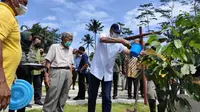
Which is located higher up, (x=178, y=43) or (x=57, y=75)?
(x=178, y=43)

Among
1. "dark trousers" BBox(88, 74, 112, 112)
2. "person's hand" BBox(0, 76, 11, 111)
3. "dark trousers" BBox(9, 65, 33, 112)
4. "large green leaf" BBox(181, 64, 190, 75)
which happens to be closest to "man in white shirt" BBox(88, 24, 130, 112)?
"dark trousers" BBox(88, 74, 112, 112)

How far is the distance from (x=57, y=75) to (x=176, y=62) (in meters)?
3.03

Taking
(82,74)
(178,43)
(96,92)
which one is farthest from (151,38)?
(82,74)

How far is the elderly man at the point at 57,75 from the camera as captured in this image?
5039 mm

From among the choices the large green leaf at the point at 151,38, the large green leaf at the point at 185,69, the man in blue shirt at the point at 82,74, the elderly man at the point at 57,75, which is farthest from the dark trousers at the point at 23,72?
the large green leaf at the point at 185,69

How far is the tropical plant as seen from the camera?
218cm

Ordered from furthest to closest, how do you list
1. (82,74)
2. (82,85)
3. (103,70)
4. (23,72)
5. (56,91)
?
(82,74) < (82,85) < (23,72) < (56,91) < (103,70)

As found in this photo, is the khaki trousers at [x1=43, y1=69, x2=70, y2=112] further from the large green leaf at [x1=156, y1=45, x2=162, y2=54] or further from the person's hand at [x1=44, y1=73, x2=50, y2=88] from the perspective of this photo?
the large green leaf at [x1=156, y1=45, x2=162, y2=54]

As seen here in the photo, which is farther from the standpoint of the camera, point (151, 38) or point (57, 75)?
point (57, 75)

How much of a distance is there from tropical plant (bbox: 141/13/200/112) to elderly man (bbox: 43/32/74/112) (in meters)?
2.75

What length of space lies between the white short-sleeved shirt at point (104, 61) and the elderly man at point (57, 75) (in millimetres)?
647

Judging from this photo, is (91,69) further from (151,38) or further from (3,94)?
(3,94)

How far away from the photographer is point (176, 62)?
7.70 ft

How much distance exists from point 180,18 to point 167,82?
54 centimetres
